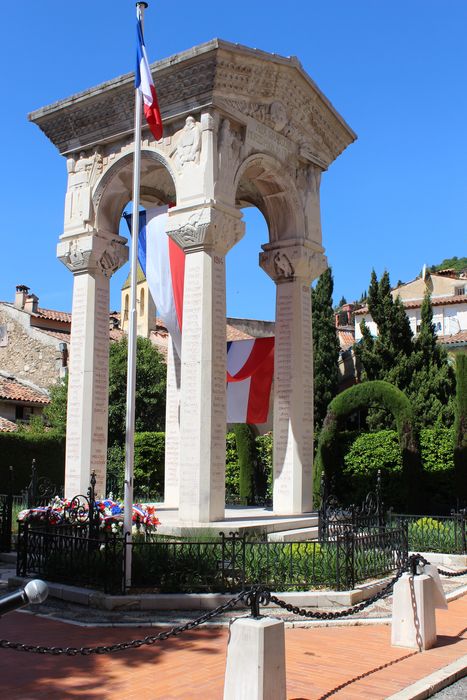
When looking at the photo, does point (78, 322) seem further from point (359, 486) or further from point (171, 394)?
point (359, 486)

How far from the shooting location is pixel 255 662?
5.38m

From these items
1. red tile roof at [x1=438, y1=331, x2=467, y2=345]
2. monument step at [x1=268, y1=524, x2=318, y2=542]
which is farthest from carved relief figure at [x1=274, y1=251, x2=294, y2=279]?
red tile roof at [x1=438, y1=331, x2=467, y2=345]

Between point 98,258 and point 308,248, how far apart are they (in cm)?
497

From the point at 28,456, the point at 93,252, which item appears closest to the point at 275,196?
the point at 93,252

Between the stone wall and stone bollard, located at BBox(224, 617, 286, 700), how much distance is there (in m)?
36.5

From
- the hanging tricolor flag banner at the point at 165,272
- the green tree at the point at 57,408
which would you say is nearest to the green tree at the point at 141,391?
the green tree at the point at 57,408

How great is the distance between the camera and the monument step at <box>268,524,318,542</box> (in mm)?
13591

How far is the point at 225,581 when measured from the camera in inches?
400

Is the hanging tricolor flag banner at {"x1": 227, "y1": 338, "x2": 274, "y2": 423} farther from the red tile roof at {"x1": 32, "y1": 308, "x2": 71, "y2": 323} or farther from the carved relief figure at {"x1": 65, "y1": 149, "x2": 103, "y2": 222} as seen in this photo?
the red tile roof at {"x1": 32, "y1": 308, "x2": 71, "y2": 323}

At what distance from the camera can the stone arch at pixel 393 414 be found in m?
19.1

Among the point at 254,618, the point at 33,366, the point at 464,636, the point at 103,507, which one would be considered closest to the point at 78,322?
the point at 103,507

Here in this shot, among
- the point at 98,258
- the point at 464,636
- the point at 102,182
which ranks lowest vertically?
the point at 464,636

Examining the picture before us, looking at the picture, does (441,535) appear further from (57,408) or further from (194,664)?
(57,408)

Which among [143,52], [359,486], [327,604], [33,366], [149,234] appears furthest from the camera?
→ [33,366]
